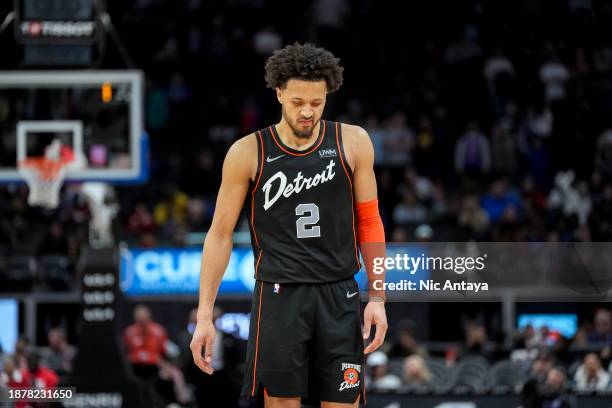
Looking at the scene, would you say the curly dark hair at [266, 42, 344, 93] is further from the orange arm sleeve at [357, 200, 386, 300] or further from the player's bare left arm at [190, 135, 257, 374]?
the orange arm sleeve at [357, 200, 386, 300]

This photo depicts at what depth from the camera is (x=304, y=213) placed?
19.6 ft

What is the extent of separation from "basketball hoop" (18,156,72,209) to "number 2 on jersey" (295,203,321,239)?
986 cm

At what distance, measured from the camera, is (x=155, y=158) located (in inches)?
925

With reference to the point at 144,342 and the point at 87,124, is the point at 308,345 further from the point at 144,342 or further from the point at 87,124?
the point at 144,342

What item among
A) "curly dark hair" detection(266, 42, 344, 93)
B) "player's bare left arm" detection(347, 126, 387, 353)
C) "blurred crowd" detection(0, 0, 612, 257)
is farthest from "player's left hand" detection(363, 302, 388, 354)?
"blurred crowd" detection(0, 0, 612, 257)

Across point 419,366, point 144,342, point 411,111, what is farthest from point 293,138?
point 411,111

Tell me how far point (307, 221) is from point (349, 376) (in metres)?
0.78

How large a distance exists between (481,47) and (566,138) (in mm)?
3240

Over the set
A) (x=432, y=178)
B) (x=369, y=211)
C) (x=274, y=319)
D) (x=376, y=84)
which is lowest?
(x=274, y=319)

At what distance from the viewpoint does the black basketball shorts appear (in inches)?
232

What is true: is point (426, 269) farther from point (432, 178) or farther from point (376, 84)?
point (376, 84)

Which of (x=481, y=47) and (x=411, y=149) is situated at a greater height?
(x=481, y=47)

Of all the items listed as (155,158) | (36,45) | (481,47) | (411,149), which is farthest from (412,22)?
(36,45)

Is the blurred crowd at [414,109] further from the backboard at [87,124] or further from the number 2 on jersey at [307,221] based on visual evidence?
the number 2 on jersey at [307,221]
